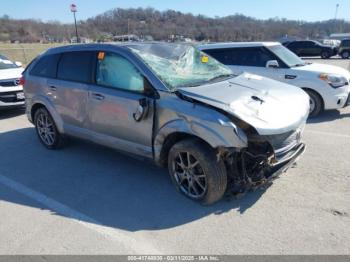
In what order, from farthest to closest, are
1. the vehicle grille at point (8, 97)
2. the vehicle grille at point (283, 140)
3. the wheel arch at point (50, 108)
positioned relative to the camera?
the vehicle grille at point (8, 97) → the wheel arch at point (50, 108) → the vehicle grille at point (283, 140)

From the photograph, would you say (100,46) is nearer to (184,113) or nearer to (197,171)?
(184,113)

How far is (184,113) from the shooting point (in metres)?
3.53

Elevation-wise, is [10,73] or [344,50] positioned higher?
[10,73]

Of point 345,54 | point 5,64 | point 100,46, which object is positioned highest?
point 100,46

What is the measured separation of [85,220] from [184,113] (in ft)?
5.15

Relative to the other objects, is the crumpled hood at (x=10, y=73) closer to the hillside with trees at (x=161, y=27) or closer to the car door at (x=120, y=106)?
the car door at (x=120, y=106)

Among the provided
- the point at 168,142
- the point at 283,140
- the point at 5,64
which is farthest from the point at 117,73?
the point at 5,64

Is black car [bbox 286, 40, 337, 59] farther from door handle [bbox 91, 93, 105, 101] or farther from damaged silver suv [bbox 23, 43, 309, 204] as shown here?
door handle [bbox 91, 93, 105, 101]

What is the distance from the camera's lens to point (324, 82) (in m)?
6.90

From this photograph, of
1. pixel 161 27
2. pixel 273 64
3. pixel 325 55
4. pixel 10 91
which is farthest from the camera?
pixel 161 27

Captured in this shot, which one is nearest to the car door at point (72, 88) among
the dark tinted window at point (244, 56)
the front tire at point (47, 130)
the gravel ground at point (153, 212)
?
the front tire at point (47, 130)

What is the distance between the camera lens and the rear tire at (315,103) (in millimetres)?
7059

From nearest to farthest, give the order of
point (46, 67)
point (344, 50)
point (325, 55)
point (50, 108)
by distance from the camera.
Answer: point (50, 108)
point (46, 67)
point (344, 50)
point (325, 55)

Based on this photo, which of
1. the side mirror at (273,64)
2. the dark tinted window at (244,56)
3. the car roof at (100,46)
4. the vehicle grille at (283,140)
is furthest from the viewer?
the dark tinted window at (244,56)
